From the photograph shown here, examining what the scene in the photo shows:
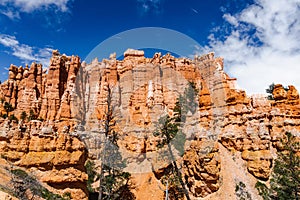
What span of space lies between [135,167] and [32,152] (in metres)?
13.8

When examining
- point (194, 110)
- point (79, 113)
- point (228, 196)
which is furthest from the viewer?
point (79, 113)

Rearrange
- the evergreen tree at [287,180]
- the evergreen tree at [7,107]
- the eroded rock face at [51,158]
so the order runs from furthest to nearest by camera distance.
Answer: the evergreen tree at [7,107]
the eroded rock face at [51,158]
the evergreen tree at [287,180]

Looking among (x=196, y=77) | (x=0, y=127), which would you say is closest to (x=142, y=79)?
(x=196, y=77)

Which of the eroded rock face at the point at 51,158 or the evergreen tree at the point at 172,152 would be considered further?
the eroded rock face at the point at 51,158

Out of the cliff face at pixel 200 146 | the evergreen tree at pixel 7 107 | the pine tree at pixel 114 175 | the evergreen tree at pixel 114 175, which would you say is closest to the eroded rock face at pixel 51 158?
the cliff face at pixel 200 146

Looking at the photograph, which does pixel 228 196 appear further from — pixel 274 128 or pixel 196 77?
pixel 196 77

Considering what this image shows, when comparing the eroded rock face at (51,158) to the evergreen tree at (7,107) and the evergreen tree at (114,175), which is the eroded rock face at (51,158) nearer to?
the evergreen tree at (114,175)

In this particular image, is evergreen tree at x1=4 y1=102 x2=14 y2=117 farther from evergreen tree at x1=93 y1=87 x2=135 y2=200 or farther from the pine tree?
the pine tree

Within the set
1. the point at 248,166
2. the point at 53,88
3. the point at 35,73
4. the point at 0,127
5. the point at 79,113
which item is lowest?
the point at 248,166

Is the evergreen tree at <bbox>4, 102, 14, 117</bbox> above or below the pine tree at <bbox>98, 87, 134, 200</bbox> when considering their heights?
above

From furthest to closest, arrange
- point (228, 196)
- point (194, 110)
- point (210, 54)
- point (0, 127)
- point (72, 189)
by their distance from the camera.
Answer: point (210, 54) → point (194, 110) → point (0, 127) → point (72, 189) → point (228, 196)

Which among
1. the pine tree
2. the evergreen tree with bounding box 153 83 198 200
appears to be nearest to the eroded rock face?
the pine tree

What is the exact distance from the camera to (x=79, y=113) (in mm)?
57969

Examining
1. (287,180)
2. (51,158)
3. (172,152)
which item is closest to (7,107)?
(51,158)
